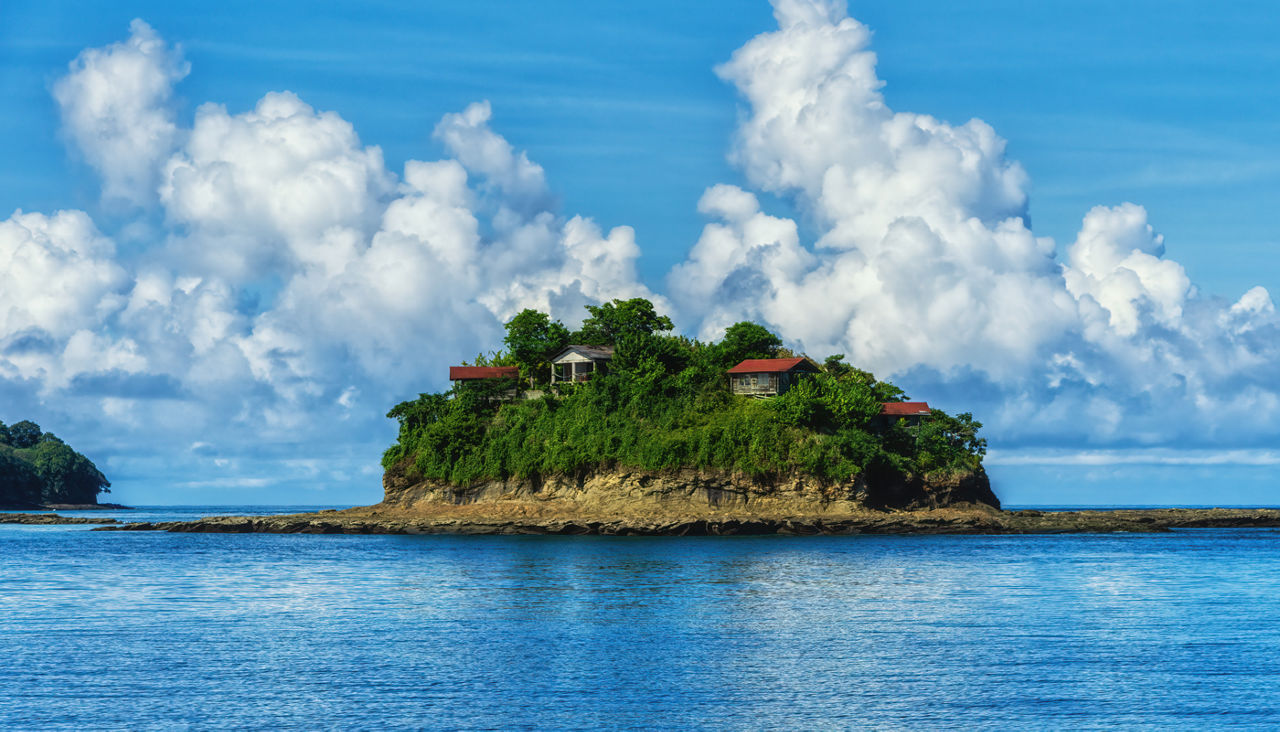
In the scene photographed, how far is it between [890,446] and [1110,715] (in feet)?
253

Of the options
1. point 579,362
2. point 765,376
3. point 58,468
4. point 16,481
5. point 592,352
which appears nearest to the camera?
point 765,376

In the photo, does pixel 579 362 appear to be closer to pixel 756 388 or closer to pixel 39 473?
pixel 756 388

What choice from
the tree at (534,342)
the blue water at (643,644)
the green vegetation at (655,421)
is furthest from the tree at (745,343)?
the blue water at (643,644)

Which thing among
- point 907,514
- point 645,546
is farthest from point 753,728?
point 907,514

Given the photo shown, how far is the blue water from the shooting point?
82.2 ft

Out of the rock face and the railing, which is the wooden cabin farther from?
the railing

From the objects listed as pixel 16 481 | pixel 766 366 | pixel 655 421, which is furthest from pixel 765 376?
pixel 16 481

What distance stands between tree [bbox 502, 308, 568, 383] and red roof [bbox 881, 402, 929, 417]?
107 ft

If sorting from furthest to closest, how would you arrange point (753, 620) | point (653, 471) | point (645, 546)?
point (653, 471)
point (645, 546)
point (753, 620)

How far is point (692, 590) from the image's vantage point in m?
48.1

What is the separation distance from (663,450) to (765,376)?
43.0ft

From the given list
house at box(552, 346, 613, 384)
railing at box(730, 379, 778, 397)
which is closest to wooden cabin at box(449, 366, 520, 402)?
house at box(552, 346, 613, 384)

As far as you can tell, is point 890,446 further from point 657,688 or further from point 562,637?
point 657,688

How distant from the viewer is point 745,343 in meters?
104
